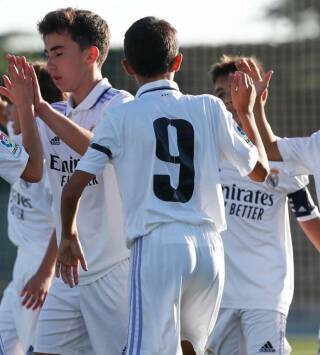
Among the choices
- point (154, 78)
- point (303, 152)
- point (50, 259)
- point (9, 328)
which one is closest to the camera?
point (154, 78)

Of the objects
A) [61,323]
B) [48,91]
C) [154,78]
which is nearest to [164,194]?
[154,78]

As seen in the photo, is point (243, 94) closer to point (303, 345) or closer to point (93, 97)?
point (93, 97)

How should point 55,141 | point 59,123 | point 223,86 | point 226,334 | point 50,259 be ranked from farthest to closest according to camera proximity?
point 223,86 < point 226,334 < point 50,259 < point 55,141 < point 59,123

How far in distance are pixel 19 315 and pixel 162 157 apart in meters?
2.77

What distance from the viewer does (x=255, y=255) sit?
7.98m

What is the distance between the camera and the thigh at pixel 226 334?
794 cm

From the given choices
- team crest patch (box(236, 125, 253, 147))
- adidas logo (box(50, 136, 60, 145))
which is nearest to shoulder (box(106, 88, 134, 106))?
adidas logo (box(50, 136, 60, 145))

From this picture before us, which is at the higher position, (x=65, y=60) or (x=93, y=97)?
(x=65, y=60)

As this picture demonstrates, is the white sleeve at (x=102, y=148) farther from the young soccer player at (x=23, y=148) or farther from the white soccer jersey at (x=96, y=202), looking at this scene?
the white soccer jersey at (x=96, y=202)

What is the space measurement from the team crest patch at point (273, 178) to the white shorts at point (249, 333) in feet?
2.36

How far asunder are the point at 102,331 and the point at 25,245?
201cm

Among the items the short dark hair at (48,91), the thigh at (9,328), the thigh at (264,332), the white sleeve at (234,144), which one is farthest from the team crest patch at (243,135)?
the thigh at (9,328)

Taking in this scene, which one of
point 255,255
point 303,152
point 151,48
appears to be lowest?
point 255,255

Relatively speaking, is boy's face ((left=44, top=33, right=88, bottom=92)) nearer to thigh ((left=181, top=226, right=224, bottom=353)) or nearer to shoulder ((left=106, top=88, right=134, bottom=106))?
shoulder ((left=106, top=88, right=134, bottom=106))
